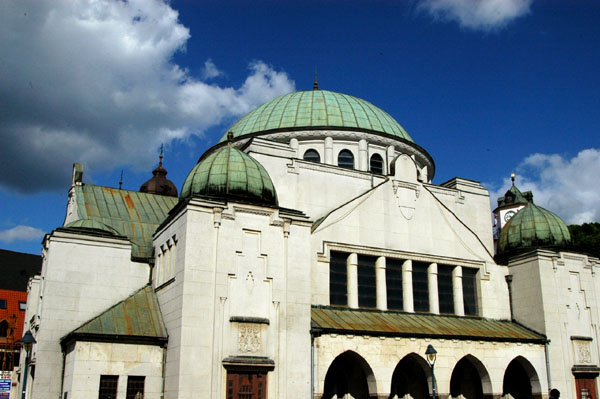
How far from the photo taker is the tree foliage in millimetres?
50391

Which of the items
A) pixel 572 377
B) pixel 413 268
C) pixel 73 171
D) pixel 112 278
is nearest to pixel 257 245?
pixel 112 278

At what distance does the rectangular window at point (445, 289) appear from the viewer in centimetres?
3031

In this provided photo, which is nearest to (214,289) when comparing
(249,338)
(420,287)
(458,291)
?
(249,338)

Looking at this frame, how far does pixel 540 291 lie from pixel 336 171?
11.6m

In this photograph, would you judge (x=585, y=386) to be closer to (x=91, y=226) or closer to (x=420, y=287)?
(x=420, y=287)

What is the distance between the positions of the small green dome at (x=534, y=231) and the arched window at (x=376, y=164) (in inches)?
298

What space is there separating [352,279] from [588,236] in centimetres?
3271

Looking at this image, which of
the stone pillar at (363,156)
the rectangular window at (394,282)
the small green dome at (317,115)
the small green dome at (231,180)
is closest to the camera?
the small green dome at (231,180)

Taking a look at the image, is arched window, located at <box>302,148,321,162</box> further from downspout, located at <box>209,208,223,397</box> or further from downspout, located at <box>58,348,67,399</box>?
downspout, located at <box>58,348,67,399</box>

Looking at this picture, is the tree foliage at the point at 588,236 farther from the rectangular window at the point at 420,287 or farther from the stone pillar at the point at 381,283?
the stone pillar at the point at 381,283

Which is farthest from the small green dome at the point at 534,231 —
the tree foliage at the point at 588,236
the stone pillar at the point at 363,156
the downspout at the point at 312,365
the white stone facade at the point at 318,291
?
the tree foliage at the point at 588,236

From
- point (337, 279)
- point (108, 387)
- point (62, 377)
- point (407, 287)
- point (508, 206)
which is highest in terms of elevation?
point (508, 206)

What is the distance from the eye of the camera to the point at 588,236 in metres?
52.2

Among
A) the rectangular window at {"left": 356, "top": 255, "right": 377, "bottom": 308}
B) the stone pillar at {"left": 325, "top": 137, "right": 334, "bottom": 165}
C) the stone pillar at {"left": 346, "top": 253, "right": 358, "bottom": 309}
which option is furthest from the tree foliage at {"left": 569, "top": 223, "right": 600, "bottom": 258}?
the stone pillar at {"left": 346, "top": 253, "right": 358, "bottom": 309}
